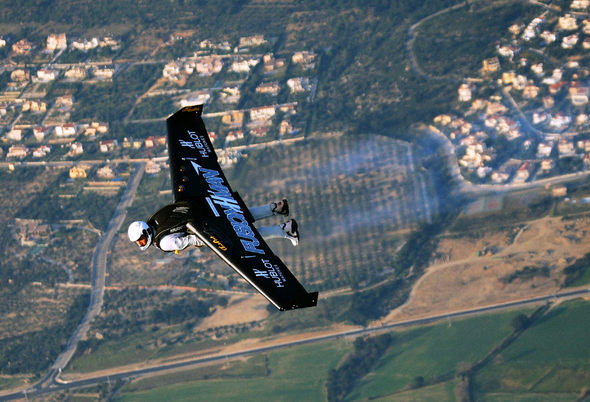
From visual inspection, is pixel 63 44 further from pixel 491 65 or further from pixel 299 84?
pixel 491 65

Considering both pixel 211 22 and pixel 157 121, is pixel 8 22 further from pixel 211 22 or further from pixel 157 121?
pixel 157 121

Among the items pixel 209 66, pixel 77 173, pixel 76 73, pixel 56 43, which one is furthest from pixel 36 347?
pixel 56 43

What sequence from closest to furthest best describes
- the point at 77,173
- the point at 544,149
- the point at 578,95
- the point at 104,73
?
the point at 544,149
the point at 77,173
the point at 578,95
the point at 104,73

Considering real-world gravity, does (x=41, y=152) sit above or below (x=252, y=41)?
above

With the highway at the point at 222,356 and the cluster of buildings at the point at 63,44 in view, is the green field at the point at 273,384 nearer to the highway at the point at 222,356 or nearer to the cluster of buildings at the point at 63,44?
the highway at the point at 222,356

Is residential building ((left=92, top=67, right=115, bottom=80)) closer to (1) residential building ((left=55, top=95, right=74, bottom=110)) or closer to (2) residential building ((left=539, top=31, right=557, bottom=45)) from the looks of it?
(1) residential building ((left=55, top=95, right=74, bottom=110))

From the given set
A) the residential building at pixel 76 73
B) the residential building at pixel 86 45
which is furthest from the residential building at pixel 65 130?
the residential building at pixel 86 45
